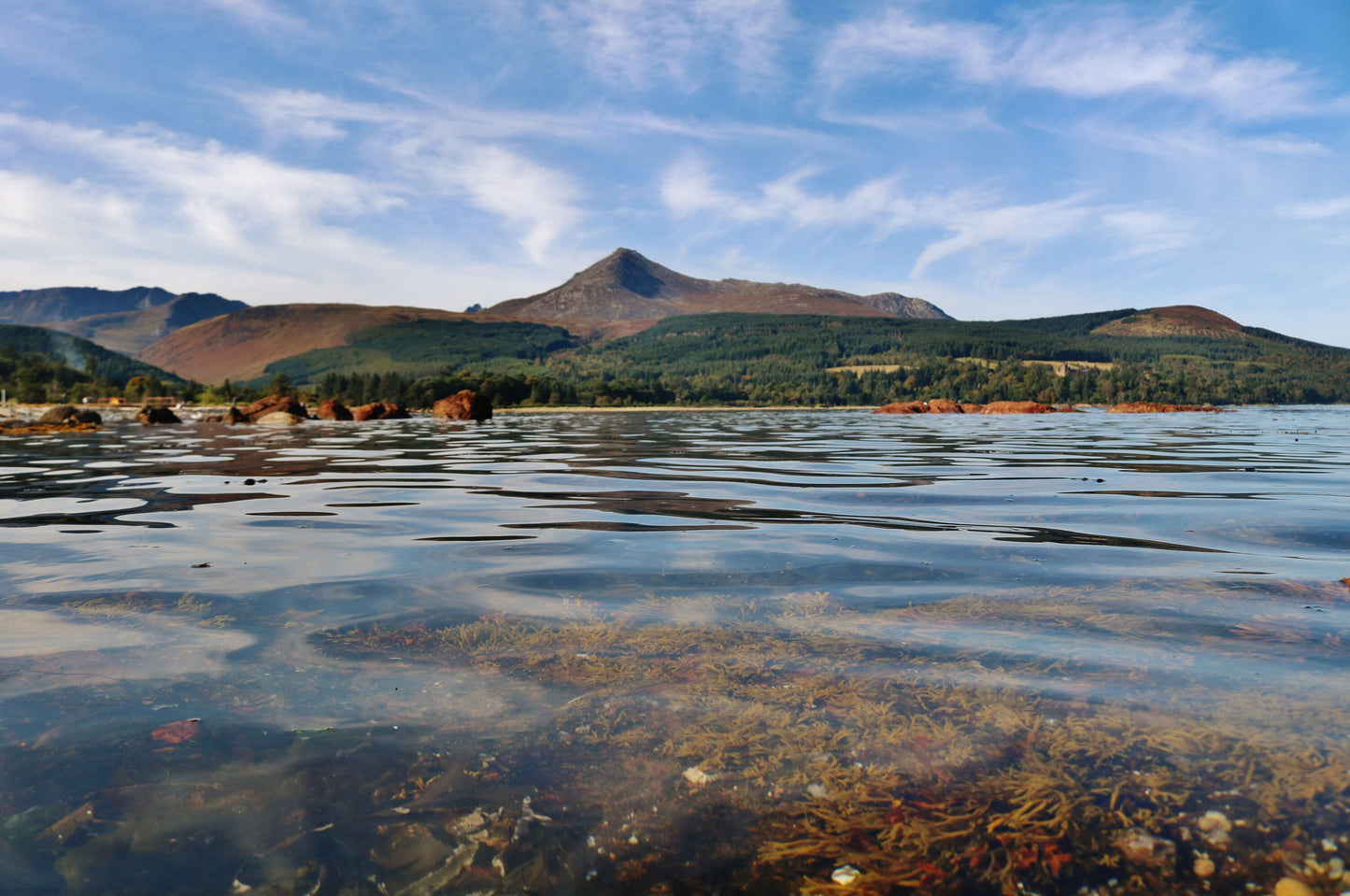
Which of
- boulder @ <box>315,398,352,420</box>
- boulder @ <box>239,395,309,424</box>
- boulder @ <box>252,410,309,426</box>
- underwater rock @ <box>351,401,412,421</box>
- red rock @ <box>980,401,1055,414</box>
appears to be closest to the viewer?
boulder @ <box>252,410,309,426</box>

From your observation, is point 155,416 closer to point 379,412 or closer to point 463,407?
point 379,412

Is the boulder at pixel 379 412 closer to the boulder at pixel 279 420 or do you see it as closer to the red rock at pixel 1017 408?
the boulder at pixel 279 420

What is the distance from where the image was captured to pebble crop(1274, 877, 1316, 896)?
7.14ft

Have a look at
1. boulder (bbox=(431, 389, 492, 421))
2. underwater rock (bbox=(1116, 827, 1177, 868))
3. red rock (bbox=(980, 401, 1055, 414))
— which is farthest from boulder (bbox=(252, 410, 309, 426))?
red rock (bbox=(980, 401, 1055, 414))

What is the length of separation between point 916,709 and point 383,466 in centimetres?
1603

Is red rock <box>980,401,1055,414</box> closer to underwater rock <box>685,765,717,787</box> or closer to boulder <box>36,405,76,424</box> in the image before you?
boulder <box>36,405,76,424</box>

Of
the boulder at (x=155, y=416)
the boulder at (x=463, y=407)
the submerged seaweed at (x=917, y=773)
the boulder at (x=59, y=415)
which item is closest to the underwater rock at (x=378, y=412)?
the boulder at (x=463, y=407)

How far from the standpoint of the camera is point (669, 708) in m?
3.50

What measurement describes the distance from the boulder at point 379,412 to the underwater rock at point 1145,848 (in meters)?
60.0

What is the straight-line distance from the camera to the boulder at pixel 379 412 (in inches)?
2244

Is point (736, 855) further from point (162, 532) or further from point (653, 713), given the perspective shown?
point (162, 532)

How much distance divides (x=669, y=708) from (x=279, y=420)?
51.8m

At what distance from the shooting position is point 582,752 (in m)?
3.05

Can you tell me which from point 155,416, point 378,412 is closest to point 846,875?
point 155,416
